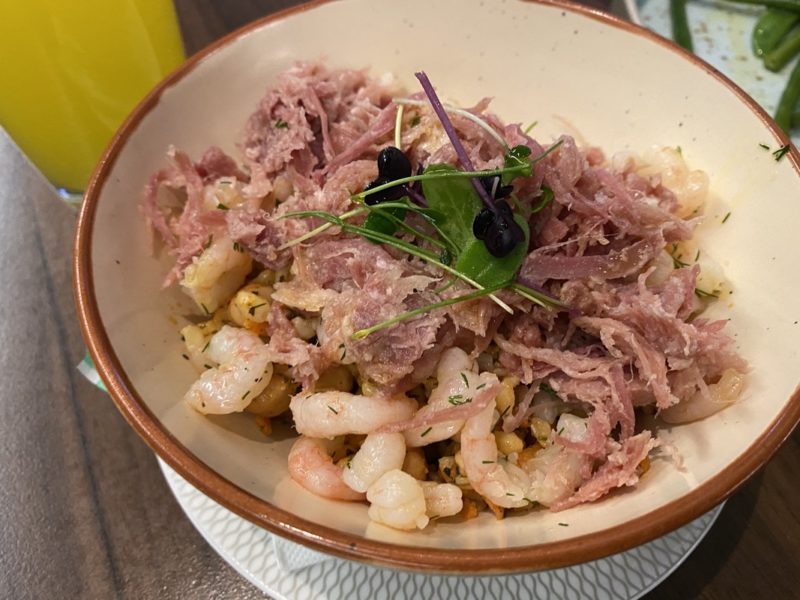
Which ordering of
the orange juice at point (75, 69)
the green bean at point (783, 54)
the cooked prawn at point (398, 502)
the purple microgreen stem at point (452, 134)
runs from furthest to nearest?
the green bean at point (783, 54)
the orange juice at point (75, 69)
the purple microgreen stem at point (452, 134)
the cooked prawn at point (398, 502)

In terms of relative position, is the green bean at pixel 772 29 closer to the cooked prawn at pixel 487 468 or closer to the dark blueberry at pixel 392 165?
the dark blueberry at pixel 392 165

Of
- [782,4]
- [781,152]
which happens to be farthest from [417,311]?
[782,4]

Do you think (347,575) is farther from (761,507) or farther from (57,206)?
(57,206)

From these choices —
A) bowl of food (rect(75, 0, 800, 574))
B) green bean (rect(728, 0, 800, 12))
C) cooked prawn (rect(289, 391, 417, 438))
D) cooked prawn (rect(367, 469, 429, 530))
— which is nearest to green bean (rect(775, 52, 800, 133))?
green bean (rect(728, 0, 800, 12))

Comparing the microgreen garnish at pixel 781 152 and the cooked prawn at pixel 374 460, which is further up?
the microgreen garnish at pixel 781 152

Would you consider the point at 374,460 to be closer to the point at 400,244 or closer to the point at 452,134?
the point at 400,244

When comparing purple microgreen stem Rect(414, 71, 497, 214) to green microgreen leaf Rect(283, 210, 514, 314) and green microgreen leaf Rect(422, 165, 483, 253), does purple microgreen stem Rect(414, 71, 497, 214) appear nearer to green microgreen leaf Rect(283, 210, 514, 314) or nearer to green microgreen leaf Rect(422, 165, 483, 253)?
green microgreen leaf Rect(422, 165, 483, 253)

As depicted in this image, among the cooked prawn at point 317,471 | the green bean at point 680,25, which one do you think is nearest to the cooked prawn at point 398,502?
the cooked prawn at point 317,471
